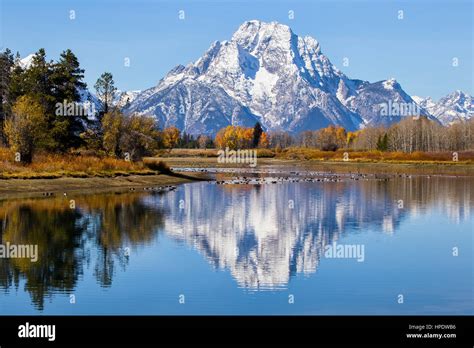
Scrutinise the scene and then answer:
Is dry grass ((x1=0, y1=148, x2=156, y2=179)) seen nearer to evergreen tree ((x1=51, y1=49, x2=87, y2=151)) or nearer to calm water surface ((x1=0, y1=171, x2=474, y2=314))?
evergreen tree ((x1=51, y1=49, x2=87, y2=151))

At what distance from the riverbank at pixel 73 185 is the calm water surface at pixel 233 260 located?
8.01m

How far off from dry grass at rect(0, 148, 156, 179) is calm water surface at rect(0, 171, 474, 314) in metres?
14.7

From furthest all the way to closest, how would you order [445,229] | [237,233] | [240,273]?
[445,229] < [237,233] < [240,273]

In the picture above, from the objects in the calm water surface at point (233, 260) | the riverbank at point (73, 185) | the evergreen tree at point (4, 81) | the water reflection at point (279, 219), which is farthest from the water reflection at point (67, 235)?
the evergreen tree at point (4, 81)

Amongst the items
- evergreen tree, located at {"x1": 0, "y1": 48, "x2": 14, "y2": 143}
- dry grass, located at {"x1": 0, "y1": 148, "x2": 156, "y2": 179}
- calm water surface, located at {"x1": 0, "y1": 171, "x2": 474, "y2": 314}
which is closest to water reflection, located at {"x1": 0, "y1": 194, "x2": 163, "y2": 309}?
calm water surface, located at {"x1": 0, "y1": 171, "x2": 474, "y2": 314}

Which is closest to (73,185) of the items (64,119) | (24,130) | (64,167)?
(64,167)

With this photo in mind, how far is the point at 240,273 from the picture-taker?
27.8 metres

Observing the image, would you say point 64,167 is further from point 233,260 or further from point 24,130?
point 233,260

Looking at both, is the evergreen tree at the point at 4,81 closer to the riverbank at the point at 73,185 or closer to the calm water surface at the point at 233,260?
the riverbank at the point at 73,185

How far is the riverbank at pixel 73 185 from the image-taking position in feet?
213

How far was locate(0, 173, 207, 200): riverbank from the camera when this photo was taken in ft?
213
